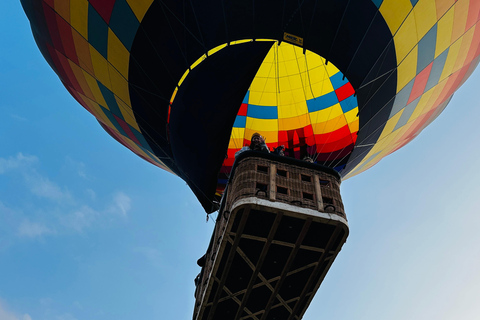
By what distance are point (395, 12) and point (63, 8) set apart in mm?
4595

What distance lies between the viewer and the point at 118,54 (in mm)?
6727

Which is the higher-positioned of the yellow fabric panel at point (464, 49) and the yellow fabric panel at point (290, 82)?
the yellow fabric panel at point (290, 82)

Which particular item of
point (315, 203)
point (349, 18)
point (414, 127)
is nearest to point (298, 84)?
point (414, 127)

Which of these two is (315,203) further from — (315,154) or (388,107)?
(315,154)

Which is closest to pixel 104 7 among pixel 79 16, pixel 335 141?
pixel 79 16

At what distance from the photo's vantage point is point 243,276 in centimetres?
607

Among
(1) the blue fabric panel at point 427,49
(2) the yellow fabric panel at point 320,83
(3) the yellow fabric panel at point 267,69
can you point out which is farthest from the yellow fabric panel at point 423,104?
(3) the yellow fabric panel at point 267,69

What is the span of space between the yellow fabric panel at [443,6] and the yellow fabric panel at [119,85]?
177 inches

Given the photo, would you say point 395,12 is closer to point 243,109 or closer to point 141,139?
point 243,109

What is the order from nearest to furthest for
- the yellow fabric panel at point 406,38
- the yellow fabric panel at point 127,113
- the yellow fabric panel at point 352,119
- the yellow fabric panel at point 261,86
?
the yellow fabric panel at point 406,38, the yellow fabric panel at point 127,113, the yellow fabric panel at point 352,119, the yellow fabric panel at point 261,86

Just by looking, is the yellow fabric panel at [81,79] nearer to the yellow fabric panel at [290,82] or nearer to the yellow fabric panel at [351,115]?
the yellow fabric panel at [290,82]

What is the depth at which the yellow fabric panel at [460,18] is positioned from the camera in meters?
6.71

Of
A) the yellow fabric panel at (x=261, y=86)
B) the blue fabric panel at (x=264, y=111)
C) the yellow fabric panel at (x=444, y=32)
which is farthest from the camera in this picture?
the blue fabric panel at (x=264, y=111)

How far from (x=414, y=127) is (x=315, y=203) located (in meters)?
4.31
